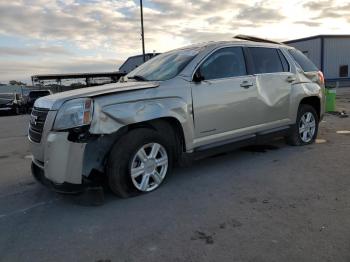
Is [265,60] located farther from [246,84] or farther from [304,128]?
[304,128]

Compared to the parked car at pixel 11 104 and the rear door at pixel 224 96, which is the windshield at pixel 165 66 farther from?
the parked car at pixel 11 104

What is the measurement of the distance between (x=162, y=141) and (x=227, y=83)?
143cm

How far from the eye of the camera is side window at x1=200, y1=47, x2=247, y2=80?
17.8 feet

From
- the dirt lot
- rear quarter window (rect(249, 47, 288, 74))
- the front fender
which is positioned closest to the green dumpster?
rear quarter window (rect(249, 47, 288, 74))

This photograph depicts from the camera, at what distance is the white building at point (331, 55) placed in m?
38.8

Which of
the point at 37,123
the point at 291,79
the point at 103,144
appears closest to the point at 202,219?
the point at 103,144

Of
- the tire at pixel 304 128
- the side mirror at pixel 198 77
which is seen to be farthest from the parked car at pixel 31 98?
the side mirror at pixel 198 77

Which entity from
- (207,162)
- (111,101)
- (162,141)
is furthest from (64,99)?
(207,162)

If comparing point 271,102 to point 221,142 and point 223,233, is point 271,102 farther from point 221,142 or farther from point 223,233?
point 223,233

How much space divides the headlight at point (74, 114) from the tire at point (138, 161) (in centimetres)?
49

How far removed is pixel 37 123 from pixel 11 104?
20371 millimetres

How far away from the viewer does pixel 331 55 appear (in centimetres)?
3925

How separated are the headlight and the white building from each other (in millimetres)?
38409

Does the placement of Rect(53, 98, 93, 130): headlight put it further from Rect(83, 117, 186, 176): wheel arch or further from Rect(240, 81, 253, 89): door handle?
Rect(240, 81, 253, 89): door handle
